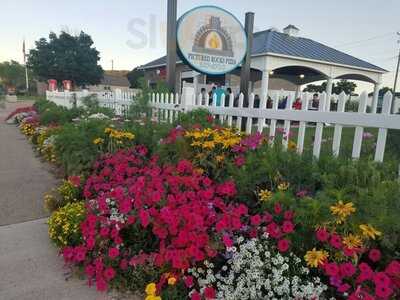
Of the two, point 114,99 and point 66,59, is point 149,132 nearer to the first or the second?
point 114,99

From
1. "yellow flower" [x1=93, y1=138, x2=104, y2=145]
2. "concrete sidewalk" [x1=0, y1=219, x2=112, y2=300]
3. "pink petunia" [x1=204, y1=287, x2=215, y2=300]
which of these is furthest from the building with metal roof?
"pink petunia" [x1=204, y1=287, x2=215, y2=300]

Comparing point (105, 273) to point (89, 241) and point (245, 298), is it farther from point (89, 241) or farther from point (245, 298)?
point (245, 298)

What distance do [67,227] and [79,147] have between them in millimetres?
2149

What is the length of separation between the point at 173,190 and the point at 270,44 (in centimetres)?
1292

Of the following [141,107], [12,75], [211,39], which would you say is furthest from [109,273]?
[12,75]

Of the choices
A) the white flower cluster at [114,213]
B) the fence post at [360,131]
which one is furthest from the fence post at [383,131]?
the white flower cluster at [114,213]

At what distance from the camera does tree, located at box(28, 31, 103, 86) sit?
4422 cm

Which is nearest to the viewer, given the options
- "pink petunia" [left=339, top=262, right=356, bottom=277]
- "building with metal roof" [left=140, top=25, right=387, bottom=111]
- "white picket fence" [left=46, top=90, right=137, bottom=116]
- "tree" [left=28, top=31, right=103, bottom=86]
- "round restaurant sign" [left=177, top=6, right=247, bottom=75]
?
"pink petunia" [left=339, top=262, right=356, bottom=277]

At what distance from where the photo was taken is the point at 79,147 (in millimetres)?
4727

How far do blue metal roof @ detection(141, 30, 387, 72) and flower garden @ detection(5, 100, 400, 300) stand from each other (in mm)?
11135

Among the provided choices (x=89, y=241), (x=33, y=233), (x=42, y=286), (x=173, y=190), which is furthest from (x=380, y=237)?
(x=33, y=233)

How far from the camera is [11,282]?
2.41 metres

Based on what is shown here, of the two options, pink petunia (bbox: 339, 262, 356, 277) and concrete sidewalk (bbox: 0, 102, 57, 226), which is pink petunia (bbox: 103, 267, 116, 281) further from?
concrete sidewalk (bbox: 0, 102, 57, 226)

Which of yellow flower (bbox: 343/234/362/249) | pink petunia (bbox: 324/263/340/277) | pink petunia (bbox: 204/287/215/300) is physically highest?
yellow flower (bbox: 343/234/362/249)
